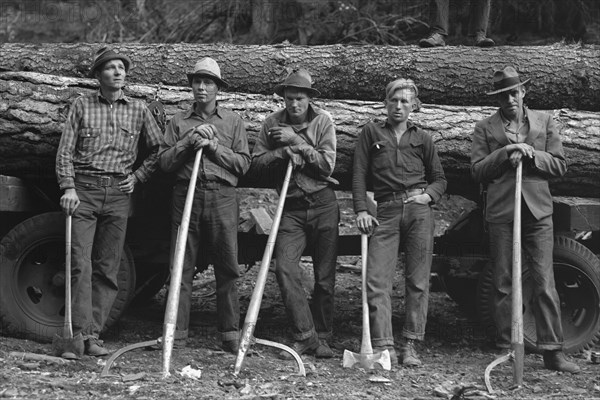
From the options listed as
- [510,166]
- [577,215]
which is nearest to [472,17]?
[577,215]

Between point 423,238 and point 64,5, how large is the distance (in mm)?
11049

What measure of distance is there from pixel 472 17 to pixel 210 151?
155 inches

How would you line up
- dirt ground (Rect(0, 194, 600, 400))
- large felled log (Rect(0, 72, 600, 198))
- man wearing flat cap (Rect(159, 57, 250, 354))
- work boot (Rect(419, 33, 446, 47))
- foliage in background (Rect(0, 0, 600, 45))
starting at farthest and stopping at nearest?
1. foliage in background (Rect(0, 0, 600, 45))
2. work boot (Rect(419, 33, 446, 47))
3. large felled log (Rect(0, 72, 600, 198))
4. man wearing flat cap (Rect(159, 57, 250, 354))
5. dirt ground (Rect(0, 194, 600, 400))

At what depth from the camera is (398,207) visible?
22.6 feet

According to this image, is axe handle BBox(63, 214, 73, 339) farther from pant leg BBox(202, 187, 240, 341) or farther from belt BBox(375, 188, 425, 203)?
belt BBox(375, 188, 425, 203)

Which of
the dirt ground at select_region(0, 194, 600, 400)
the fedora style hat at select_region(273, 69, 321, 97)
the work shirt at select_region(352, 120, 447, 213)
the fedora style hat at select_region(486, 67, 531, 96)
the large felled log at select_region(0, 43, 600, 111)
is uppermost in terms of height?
the large felled log at select_region(0, 43, 600, 111)

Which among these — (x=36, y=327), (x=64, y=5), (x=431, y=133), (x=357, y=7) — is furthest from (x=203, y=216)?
(x=64, y=5)

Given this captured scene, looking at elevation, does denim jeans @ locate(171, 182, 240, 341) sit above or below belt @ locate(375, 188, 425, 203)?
below

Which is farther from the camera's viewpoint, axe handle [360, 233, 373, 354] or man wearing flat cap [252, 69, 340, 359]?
man wearing flat cap [252, 69, 340, 359]

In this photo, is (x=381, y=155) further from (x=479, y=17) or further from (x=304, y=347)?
(x=479, y=17)

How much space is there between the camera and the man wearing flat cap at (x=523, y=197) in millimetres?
6730

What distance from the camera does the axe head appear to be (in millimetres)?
6434

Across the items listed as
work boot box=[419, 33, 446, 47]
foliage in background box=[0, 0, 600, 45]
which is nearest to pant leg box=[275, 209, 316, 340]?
work boot box=[419, 33, 446, 47]

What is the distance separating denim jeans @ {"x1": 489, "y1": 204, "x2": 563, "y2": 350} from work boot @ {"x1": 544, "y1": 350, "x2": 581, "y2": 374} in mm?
80
